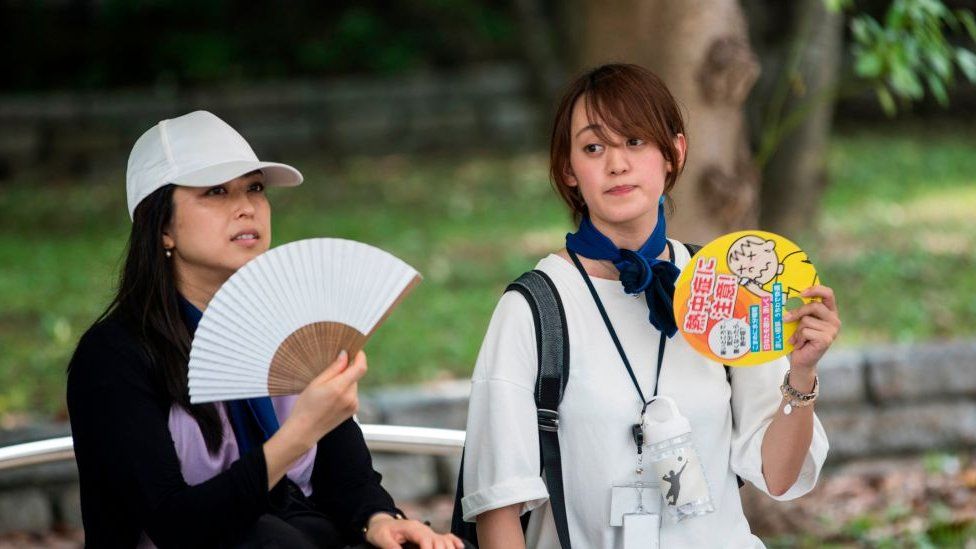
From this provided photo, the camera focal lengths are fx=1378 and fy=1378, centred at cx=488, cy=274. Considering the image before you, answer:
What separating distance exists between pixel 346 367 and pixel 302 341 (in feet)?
0.28

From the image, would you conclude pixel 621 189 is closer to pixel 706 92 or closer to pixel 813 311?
pixel 813 311

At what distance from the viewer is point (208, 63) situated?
39.4 feet

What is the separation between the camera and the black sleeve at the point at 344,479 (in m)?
2.59

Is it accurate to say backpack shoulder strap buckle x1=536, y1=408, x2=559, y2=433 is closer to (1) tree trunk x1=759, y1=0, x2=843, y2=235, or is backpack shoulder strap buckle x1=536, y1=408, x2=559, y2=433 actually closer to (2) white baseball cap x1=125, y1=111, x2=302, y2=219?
(2) white baseball cap x1=125, y1=111, x2=302, y2=219

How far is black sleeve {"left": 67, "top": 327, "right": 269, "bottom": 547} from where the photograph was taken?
229cm

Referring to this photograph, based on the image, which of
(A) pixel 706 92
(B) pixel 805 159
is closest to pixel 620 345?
(A) pixel 706 92

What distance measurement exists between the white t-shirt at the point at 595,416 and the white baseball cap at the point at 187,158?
0.56 metres

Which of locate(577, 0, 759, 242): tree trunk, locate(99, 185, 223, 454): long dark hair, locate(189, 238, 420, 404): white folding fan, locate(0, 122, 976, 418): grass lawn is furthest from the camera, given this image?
locate(0, 122, 976, 418): grass lawn

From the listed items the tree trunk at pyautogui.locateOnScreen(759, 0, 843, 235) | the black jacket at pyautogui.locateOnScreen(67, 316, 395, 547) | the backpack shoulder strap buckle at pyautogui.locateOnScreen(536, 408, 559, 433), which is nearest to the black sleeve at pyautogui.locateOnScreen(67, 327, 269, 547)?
the black jacket at pyautogui.locateOnScreen(67, 316, 395, 547)

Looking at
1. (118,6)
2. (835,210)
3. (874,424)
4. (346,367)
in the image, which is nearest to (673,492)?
(346,367)

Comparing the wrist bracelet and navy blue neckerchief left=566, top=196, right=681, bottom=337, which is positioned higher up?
navy blue neckerchief left=566, top=196, right=681, bottom=337

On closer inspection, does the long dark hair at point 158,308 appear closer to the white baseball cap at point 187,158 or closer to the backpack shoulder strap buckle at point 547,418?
the white baseball cap at point 187,158

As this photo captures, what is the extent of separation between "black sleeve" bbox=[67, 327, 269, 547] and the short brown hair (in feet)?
2.78

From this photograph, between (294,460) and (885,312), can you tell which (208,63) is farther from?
(294,460)
